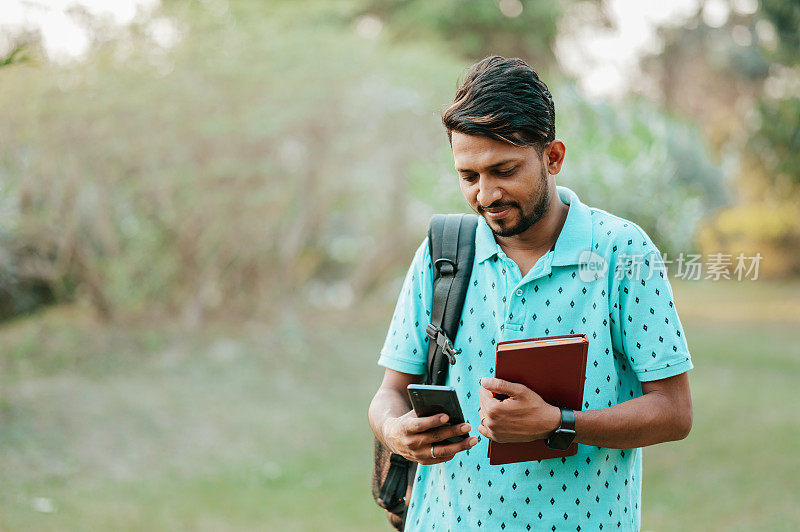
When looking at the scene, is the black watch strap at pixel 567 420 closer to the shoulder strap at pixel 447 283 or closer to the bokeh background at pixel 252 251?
the shoulder strap at pixel 447 283

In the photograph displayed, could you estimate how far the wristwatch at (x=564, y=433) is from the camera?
1.68 metres

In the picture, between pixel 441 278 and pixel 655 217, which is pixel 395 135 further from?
pixel 441 278

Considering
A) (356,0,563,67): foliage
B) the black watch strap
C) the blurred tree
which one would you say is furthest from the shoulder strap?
(356,0,563,67): foliage

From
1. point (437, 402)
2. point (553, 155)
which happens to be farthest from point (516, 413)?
point (553, 155)

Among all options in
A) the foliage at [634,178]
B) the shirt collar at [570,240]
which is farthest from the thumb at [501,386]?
the foliage at [634,178]

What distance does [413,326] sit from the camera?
2018mm

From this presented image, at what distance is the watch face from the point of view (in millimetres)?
1678

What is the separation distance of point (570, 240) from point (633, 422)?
0.44 metres

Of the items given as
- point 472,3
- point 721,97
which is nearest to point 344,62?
point 472,3

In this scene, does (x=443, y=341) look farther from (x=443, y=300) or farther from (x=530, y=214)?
(x=530, y=214)

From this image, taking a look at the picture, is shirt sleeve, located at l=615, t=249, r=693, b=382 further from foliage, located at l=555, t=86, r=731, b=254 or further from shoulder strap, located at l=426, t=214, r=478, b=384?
foliage, located at l=555, t=86, r=731, b=254

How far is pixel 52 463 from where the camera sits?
244 inches

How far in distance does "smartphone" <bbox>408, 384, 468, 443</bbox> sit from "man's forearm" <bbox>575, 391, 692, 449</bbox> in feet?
0.85

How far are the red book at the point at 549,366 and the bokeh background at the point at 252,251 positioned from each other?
3.73 meters
